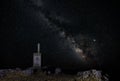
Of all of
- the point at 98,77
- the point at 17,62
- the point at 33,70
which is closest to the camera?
the point at 98,77

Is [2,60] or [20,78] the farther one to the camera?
[2,60]

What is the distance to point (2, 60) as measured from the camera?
4712 centimetres

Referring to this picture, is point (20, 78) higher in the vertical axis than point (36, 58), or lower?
lower

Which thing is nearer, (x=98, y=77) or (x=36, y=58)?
(x=98, y=77)

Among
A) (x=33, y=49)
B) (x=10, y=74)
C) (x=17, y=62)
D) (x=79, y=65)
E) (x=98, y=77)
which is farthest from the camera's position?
(x=33, y=49)

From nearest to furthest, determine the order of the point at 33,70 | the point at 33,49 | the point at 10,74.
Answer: the point at 10,74 → the point at 33,70 → the point at 33,49

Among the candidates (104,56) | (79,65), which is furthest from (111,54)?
(79,65)

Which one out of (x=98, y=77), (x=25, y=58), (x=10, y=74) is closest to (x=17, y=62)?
(x=25, y=58)

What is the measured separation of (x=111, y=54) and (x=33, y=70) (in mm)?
23456

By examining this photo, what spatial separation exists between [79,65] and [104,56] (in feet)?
29.0

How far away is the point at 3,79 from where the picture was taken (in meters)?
23.5

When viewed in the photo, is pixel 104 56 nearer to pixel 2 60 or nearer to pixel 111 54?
pixel 111 54

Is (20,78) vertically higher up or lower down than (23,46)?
lower down

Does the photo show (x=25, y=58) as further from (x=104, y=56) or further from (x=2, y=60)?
(x=104, y=56)
